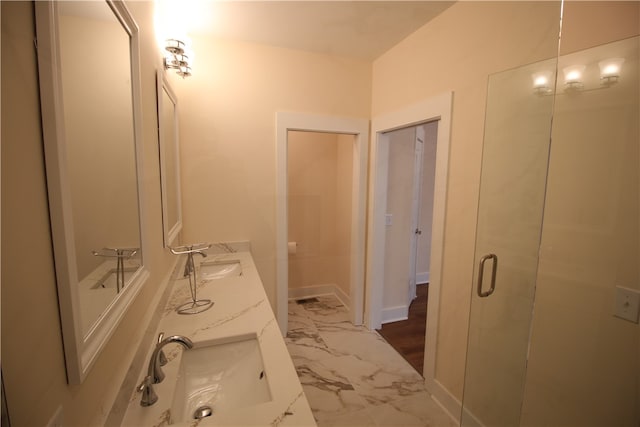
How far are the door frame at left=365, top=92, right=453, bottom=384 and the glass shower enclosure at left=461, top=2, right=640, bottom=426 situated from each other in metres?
0.28

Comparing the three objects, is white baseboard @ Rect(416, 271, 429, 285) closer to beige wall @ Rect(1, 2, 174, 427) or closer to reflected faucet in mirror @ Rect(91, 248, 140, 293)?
reflected faucet in mirror @ Rect(91, 248, 140, 293)

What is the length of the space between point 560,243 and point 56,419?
5.83ft

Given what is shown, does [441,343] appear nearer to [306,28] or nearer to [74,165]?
[74,165]

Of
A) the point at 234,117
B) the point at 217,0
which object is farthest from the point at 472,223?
the point at 217,0

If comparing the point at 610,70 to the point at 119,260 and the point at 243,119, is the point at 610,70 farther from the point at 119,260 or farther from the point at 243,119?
the point at 243,119

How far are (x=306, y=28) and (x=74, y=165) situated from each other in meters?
1.98

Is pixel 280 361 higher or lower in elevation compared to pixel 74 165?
lower

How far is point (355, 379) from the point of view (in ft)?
6.76

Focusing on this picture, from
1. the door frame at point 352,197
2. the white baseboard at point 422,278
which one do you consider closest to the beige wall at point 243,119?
the door frame at point 352,197

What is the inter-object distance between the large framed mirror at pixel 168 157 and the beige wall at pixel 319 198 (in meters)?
1.38

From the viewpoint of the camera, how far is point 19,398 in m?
0.39

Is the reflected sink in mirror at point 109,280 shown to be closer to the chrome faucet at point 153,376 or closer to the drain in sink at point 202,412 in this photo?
the chrome faucet at point 153,376

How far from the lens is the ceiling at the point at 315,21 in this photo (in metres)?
1.75

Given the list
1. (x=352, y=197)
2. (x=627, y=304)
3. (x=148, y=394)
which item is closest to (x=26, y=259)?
(x=148, y=394)
